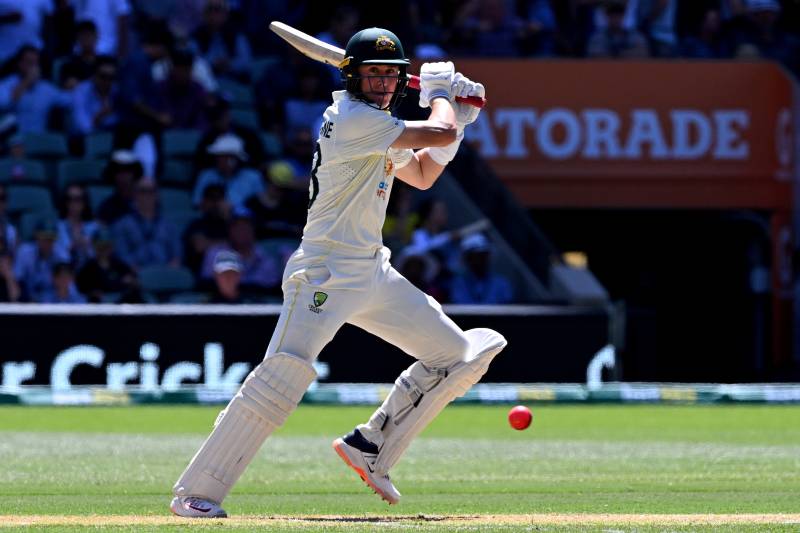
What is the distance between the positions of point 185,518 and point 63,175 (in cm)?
1077

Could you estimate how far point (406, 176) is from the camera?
7211 mm

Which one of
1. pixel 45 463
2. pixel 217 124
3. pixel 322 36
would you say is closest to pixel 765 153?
pixel 322 36

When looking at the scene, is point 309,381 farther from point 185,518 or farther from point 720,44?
point 720,44

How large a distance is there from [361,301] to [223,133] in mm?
10385

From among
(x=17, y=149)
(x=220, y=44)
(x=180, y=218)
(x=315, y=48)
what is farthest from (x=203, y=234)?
(x=315, y=48)

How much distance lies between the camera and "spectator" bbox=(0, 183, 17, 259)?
15.4 m

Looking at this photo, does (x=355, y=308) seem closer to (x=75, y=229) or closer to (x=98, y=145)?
(x=75, y=229)

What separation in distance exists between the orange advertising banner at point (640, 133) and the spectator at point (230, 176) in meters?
3.93

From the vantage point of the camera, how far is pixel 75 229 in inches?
620

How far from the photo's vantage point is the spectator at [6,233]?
606 inches

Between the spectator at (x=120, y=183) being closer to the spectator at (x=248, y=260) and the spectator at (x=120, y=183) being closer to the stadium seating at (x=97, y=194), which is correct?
the stadium seating at (x=97, y=194)

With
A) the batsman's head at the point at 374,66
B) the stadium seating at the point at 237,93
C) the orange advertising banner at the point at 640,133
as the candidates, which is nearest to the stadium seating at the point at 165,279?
the stadium seating at the point at 237,93

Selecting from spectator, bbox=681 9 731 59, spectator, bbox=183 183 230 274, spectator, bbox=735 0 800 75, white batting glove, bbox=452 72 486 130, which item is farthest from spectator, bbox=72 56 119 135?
white batting glove, bbox=452 72 486 130

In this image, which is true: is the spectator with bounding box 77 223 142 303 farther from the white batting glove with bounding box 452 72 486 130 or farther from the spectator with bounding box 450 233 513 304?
the white batting glove with bounding box 452 72 486 130
